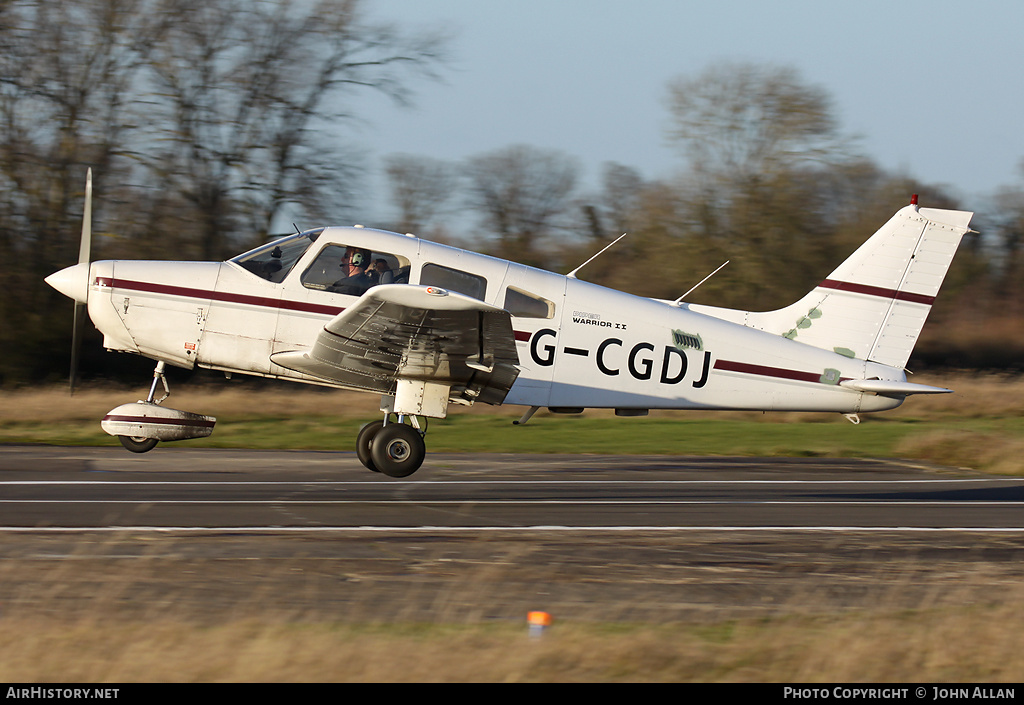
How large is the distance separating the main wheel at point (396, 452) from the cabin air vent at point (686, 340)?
277 centimetres

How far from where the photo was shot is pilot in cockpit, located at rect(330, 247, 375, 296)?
9.44m

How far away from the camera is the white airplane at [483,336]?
9.45m

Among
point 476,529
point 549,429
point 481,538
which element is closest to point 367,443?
point 476,529

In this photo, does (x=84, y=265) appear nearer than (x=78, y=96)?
Yes

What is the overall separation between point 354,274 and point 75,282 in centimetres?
271

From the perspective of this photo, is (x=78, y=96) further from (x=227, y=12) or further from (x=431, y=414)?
(x=431, y=414)

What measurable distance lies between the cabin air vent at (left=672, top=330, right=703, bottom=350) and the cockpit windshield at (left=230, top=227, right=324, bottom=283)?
145 inches

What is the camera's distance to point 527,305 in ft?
32.1

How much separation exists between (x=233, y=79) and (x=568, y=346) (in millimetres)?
15069

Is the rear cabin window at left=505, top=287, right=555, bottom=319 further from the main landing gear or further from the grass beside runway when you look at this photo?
the grass beside runway

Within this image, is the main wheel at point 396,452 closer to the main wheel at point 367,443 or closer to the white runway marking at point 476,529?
the main wheel at point 367,443

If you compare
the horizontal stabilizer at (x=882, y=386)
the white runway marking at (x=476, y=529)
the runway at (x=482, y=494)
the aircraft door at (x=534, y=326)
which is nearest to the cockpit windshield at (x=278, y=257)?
the aircraft door at (x=534, y=326)

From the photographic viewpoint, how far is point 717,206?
25062 millimetres

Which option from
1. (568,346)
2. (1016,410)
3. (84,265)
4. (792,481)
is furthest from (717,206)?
(84,265)
